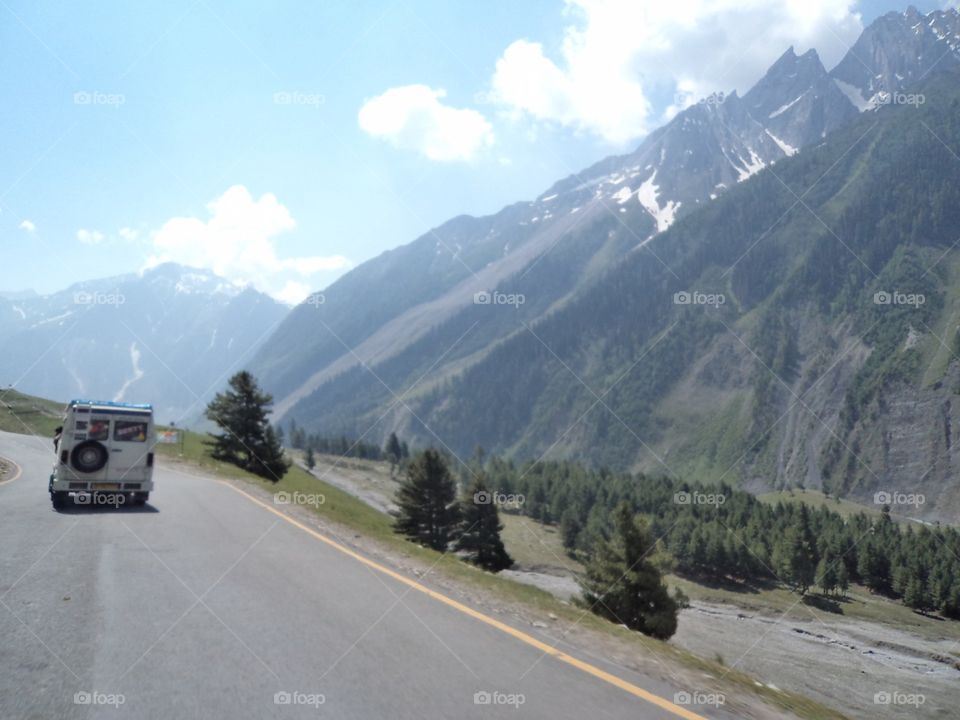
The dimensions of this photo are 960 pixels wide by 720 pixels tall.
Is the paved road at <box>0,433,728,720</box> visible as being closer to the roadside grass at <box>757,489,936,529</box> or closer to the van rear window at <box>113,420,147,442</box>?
the van rear window at <box>113,420,147,442</box>

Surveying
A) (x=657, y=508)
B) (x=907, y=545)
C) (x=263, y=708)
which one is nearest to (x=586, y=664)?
(x=263, y=708)

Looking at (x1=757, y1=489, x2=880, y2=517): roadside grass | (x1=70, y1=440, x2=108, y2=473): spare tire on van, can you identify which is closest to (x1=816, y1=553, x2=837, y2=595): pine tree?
(x1=757, y1=489, x2=880, y2=517): roadside grass

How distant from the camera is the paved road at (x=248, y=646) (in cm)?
545

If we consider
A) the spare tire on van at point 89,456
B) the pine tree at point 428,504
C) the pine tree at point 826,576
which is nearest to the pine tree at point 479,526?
the pine tree at point 428,504

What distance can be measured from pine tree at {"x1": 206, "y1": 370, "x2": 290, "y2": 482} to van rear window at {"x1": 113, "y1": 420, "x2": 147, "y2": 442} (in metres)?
30.7

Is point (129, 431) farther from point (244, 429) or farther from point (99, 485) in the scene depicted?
point (244, 429)

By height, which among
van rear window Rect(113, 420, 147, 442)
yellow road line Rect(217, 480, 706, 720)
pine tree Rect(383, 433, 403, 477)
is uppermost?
van rear window Rect(113, 420, 147, 442)

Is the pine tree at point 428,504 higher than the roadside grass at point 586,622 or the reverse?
the reverse

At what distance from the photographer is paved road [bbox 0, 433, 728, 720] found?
17.9 feet

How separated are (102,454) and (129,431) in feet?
3.85

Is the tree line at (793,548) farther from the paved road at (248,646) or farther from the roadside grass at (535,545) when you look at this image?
the paved road at (248,646)

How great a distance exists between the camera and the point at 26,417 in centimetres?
7881

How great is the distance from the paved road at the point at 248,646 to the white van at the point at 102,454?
7.11m

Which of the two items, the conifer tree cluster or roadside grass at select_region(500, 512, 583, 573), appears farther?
roadside grass at select_region(500, 512, 583, 573)
